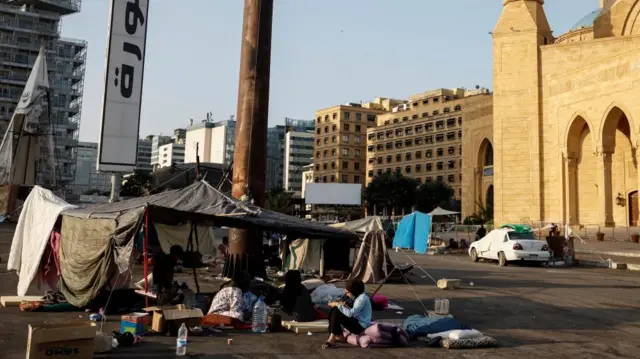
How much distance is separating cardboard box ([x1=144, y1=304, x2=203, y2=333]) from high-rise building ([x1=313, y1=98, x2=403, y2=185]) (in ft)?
335

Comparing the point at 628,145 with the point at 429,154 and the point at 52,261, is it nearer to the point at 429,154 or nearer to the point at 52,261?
the point at 52,261

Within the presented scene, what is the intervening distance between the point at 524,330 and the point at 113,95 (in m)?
17.0

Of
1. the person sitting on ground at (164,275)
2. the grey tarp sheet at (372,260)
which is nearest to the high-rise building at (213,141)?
the grey tarp sheet at (372,260)

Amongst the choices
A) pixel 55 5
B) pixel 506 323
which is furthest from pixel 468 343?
pixel 55 5

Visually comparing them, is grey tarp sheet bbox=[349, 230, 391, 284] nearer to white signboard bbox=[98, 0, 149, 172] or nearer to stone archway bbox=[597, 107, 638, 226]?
white signboard bbox=[98, 0, 149, 172]

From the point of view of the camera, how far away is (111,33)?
21000 mm

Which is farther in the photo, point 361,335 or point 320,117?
point 320,117

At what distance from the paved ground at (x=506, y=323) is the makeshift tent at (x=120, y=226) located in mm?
909

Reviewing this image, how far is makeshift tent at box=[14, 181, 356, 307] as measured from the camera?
34.3 ft

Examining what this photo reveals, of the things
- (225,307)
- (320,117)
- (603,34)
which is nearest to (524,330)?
(225,307)

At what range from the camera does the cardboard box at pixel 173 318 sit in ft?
29.2

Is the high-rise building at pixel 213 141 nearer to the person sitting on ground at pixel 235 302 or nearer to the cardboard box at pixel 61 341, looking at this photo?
the person sitting on ground at pixel 235 302

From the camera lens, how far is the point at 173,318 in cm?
894

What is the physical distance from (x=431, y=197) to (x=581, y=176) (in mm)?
44673
